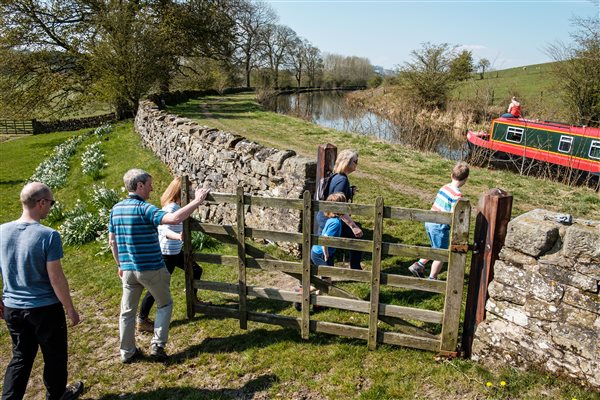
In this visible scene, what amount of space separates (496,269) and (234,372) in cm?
274

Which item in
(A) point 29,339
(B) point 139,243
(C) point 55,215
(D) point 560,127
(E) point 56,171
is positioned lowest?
(C) point 55,215

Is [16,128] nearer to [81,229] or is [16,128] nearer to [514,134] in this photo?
[81,229]

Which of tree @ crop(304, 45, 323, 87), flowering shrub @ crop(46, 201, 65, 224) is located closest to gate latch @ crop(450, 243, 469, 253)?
flowering shrub @ crop(46, 201, 65, 224)

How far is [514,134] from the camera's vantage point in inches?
707

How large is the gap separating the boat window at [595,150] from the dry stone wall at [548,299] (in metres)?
13.4

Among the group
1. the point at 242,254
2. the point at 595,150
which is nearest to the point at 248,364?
the point at 242,254

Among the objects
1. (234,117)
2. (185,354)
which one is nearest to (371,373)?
(185,354)

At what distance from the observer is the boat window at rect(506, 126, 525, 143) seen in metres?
17.7

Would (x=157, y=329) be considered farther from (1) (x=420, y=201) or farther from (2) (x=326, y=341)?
(1) (x=420, y=201)

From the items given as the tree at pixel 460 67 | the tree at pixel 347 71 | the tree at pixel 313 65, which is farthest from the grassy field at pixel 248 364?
the tree at pixel 347 71

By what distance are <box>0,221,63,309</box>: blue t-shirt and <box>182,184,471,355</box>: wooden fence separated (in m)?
1.64

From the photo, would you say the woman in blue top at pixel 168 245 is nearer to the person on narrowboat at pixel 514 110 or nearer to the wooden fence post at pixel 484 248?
the wooden fence post at pixel 484 248

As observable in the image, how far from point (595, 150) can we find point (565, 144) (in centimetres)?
111

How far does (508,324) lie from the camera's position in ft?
12.9
